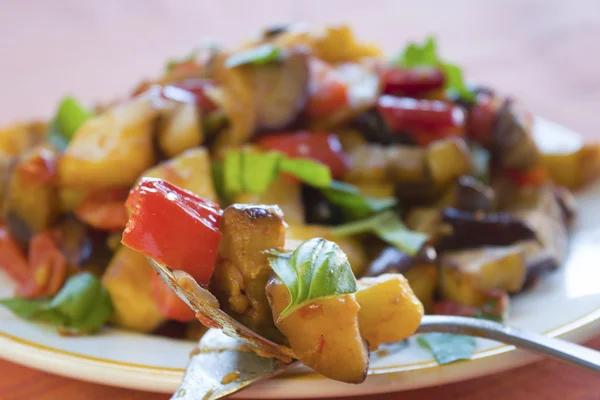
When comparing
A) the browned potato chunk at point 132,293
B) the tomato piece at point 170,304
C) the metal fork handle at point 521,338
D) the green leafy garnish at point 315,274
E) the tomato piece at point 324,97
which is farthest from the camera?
the tomato piece at point 324,97

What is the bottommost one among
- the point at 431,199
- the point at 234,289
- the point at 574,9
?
the point at 431,199

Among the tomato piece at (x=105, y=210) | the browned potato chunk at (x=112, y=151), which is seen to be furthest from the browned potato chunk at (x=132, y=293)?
the browned potato chunk at (x=112, y=151)

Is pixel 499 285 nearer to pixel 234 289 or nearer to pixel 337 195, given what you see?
pixel 337 195

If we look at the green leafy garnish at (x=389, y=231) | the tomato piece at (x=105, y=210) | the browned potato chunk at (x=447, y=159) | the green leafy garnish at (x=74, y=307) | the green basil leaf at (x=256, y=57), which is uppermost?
the green basil leaf at (x=256, y=57)

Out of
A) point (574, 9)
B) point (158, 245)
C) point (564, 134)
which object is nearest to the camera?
point (158, 245)

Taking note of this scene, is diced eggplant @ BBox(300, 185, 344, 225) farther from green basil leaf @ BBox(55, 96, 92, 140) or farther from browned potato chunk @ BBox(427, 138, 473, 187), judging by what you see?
green basil leaf @ BBox(55, 96, 92, 140)

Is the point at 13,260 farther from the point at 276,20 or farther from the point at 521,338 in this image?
the point at 276,20

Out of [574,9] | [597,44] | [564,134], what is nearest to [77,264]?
[564,134]

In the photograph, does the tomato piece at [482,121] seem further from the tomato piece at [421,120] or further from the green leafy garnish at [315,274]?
the green leafy garnish at [315,274]
